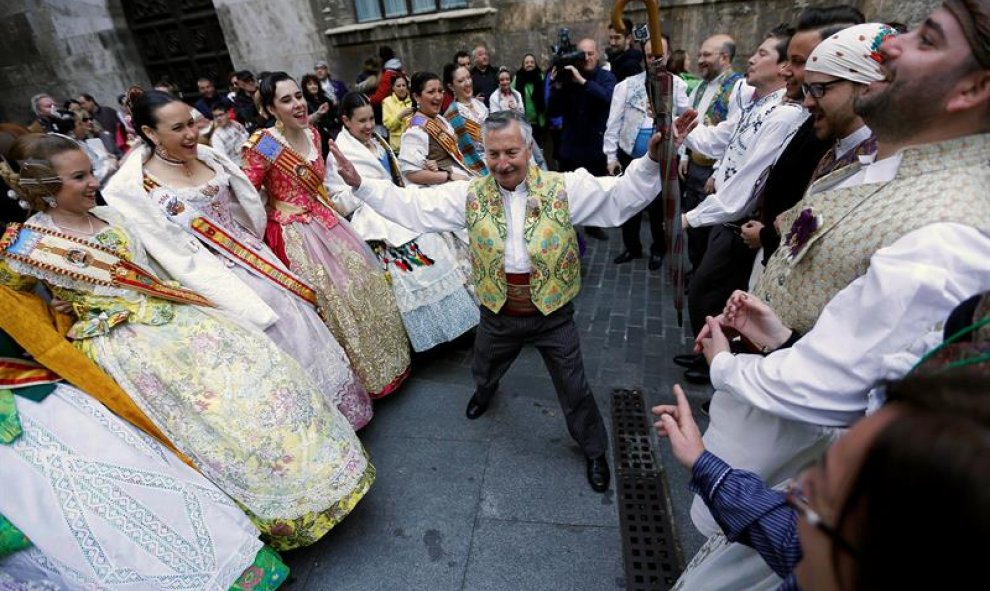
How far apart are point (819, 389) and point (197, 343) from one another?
7.79ft

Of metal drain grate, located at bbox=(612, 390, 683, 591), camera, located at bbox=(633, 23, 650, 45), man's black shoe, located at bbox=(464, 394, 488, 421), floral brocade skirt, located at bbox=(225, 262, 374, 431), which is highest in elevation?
camera, located at bbox=(633, 23, 650, 45)

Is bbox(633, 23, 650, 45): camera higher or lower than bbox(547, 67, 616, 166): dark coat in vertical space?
higher

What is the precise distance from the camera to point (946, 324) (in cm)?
91

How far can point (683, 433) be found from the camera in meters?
1.21

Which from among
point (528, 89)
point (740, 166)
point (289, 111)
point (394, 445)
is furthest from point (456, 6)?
point (394, 445)

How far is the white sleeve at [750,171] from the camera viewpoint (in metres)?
2.36

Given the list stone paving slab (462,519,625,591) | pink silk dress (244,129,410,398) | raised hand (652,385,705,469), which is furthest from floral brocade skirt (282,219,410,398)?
raised hand (652,385,705,469)

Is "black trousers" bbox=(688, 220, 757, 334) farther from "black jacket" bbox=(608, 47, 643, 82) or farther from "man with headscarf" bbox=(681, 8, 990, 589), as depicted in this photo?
"black jacket" bbox=(608, 47, 643, 82)

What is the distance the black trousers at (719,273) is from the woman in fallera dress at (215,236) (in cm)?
220

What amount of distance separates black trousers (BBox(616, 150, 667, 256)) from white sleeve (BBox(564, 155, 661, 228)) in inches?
102

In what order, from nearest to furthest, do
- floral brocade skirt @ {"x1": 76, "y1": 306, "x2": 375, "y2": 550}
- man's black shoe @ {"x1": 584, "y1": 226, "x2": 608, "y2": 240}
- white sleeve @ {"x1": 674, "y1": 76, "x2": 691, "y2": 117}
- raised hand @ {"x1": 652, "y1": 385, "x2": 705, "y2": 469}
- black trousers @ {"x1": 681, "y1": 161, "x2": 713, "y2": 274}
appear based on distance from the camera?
raised hand @ {"x1": 652, "y1": 385, "x2": 705, "y2": 469} < floral brocade skirt @ {"x1": 76, "y1": 306, "x2": 375, "y2": 550} < black trousers @ {"x1": 681, "y1": 161, "x2": 713, "y2": 274} < white sleeve @ {"x1": 674, "y1": 76, "x2": 691, "y2": 117} < man's black shoe @ {"x1": 584, "y1": 226, "x2": 608, "y2": 240}

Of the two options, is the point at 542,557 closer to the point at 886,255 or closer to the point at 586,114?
the point at 886,255

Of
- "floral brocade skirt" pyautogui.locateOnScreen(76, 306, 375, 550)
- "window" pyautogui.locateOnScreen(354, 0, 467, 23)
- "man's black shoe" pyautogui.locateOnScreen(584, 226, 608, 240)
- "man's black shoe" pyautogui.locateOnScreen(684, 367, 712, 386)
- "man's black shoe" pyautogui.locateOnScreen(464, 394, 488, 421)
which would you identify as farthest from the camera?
"window" pyautogui.locateOnScreen(354, 0, 467, 23)

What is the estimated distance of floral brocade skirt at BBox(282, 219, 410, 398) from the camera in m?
2.93
